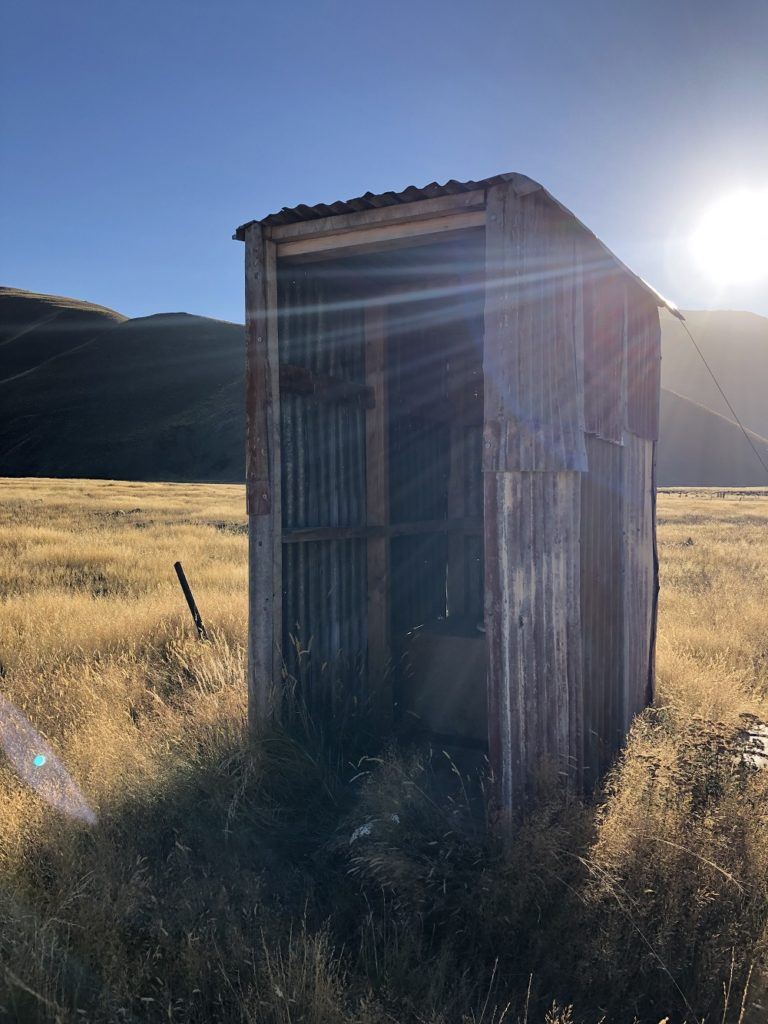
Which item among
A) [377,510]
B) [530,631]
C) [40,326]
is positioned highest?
[40,326]

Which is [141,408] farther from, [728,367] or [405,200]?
[728,367]

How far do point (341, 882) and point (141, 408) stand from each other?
95.0 m

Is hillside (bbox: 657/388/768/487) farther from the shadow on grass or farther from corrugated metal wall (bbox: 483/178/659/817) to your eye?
the shadow on grass

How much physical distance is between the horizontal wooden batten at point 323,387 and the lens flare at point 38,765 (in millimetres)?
2825

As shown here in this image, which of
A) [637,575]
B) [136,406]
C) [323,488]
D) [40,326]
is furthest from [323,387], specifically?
[40,326]

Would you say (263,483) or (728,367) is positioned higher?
(728,367)

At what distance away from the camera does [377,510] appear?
19.5 ft

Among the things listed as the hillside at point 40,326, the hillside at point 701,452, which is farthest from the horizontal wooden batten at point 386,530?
the hillside at point 40,326

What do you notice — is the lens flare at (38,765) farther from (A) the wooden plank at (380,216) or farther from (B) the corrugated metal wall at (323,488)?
(A) the wooden plank at (380,216)

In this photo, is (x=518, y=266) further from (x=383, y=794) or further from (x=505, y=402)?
(x=383, y=794)

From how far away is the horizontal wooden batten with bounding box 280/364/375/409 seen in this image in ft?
17.0

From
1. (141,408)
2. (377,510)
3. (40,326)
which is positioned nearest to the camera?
(377,510)

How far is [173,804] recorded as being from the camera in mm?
4344

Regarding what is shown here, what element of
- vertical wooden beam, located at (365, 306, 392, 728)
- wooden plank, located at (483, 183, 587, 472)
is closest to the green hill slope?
vertical wooden beam, located at (365, 306, 392, 728)
